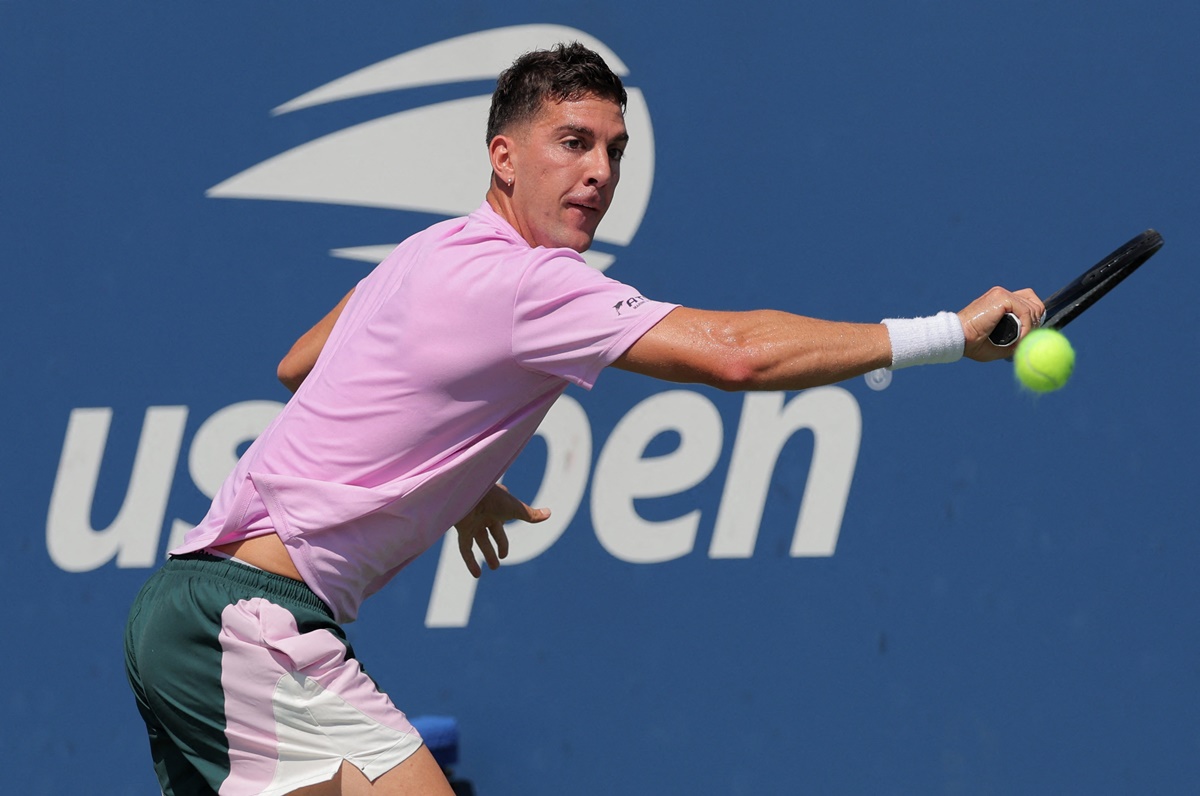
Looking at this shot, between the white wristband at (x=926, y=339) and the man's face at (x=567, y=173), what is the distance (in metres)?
0.58

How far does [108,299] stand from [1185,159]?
2895 millimetres

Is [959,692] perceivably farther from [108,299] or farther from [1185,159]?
[108,299]

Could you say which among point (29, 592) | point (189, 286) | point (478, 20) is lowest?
point (29, 592)

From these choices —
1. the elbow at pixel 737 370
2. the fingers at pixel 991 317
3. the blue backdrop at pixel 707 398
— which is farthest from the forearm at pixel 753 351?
the blue backdrop at pixel 707 398

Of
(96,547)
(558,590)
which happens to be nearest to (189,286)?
(96,547)

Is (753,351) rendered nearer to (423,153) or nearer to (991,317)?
(991,317)

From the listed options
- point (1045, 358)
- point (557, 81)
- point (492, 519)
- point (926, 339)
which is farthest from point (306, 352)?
point (1045, 358)

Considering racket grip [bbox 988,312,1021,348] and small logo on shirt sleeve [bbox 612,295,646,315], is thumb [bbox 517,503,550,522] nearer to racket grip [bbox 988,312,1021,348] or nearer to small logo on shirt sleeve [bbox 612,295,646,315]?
small logo on shirt sleeve [bbox 612,295,646,315]

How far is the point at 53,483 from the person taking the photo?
3742mm

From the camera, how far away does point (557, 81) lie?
244 cm

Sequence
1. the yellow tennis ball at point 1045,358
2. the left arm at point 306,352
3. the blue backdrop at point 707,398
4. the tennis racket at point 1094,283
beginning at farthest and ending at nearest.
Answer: the blue backdrop at point 707,398, the left arm at point 306,352, the tennis racket at point 1094,283, the yellow tennis ball at point 1045,358

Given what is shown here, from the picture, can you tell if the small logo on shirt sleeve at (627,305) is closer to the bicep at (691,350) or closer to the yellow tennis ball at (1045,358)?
the bicep at (691,350)

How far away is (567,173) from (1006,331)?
773 millimetres

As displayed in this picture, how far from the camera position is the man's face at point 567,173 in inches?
94.8
